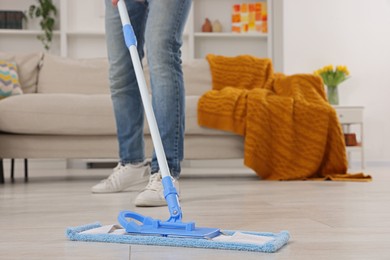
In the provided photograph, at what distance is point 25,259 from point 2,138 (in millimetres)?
2264

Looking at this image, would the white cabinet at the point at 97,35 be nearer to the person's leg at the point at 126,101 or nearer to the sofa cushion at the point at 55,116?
the sofa cushion at the point at 55,116

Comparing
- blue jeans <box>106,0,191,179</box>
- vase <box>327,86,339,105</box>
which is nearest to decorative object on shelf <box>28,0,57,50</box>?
vase <box>327,86,339,105</box>

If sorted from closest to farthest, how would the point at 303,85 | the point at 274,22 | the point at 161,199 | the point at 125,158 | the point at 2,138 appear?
the point at 161,199
the point at 125,158
the point at 2,138
the point at 303,85
the point at 274,22

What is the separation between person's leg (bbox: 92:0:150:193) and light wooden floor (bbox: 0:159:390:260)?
0.25ft

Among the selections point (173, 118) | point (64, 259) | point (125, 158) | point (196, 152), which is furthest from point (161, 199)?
point (196, 152)

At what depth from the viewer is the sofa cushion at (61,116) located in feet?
10.4

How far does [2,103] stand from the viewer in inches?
125

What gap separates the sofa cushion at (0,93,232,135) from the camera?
3166 mm

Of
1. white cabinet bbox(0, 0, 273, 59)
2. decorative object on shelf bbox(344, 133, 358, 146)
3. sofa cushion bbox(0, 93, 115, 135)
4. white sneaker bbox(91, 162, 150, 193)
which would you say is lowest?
decorative object on shelf bbox(344, 133, 358, 146)

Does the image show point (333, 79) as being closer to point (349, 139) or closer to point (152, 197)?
point (349, 139)

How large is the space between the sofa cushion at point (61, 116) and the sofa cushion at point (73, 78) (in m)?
0.70

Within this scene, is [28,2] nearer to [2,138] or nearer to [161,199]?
[2,138]

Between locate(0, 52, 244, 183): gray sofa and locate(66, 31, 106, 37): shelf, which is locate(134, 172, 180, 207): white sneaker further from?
locate(66, 31, 106, 37): shelf

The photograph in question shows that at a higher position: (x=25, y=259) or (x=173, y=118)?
(x=173, y=118)
